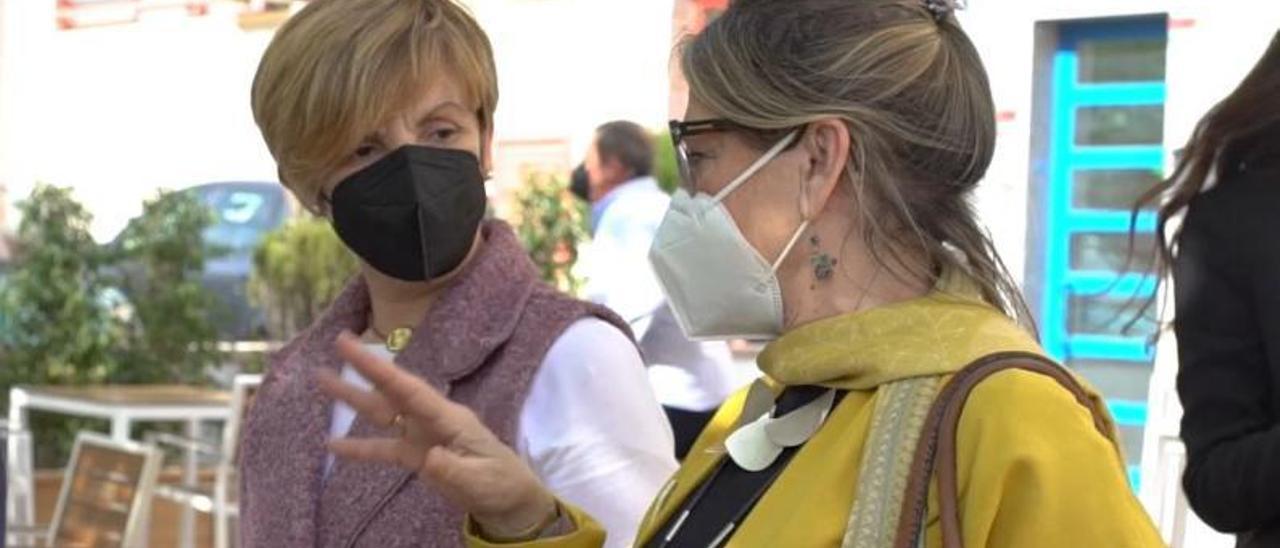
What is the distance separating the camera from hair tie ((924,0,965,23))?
1692 mm

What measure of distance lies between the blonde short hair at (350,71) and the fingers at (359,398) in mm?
510

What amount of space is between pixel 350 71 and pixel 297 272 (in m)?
7.31

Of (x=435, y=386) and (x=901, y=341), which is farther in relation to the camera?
(x=435, y=386)

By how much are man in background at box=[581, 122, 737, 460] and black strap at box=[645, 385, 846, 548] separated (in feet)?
12.1

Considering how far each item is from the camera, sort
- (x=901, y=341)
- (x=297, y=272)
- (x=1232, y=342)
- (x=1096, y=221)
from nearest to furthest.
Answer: (x=901, y=341) < (x=1232, y=342) < (x=1096, y=221) < (x=297, y=272)

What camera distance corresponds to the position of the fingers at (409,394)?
162 cm

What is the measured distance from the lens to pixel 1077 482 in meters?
1.44

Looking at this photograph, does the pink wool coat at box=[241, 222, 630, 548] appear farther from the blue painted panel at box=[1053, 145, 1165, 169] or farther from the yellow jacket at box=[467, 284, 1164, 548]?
the blue painted panel at box=[1053, 145, 1165, 169]

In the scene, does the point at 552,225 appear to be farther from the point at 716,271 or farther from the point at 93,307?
the point at 716,271

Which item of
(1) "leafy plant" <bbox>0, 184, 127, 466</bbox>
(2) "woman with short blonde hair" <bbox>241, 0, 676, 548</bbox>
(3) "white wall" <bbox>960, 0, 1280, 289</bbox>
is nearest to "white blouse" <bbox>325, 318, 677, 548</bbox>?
(2) "woman with short blonde hair" <bbox>241, 0, 676, 548</bbox>

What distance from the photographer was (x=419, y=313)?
2234 millimetres

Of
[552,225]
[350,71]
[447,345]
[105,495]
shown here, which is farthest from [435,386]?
[552,225]

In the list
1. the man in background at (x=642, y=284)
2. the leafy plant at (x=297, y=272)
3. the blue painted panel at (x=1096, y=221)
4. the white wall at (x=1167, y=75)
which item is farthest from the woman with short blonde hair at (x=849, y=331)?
the leafy plant at (x=297, y=272)

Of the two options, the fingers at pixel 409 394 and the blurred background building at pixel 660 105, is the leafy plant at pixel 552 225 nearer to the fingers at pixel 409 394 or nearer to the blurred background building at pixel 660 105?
the blurred background building at pixel 660 105
